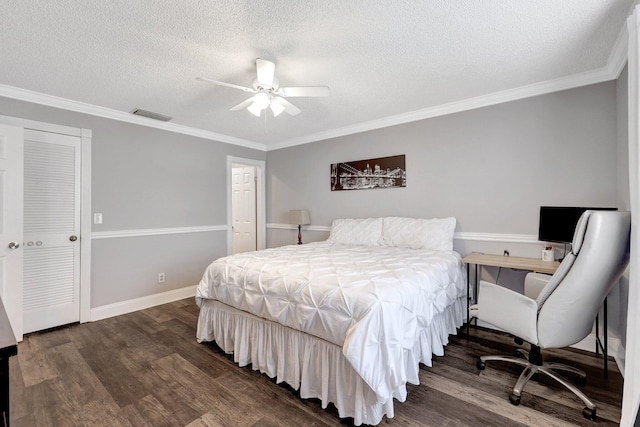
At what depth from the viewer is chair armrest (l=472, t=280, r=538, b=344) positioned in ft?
5.88

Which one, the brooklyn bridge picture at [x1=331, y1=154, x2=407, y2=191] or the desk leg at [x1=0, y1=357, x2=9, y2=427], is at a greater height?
the brooklyn bridge picture at [x1=331, y1=154, x2=407, y2=191]

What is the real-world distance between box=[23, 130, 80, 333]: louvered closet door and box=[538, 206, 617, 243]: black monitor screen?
15.6 ft

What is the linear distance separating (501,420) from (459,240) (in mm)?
1902

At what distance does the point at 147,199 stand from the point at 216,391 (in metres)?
2.70

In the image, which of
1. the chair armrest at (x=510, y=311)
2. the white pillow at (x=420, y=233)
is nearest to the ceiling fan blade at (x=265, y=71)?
the white pillow at (x=420, y=233)

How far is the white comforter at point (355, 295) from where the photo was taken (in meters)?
1.55

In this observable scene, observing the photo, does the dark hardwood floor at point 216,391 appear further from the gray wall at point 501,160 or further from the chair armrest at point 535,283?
the gray wall at point 501,160

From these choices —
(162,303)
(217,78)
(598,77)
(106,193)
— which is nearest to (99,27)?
(217,78)

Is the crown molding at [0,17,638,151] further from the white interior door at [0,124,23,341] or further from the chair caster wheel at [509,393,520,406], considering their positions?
the chair caster wheel at [509,393,520,406]

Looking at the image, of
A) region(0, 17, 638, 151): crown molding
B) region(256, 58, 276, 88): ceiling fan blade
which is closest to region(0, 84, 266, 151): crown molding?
region(0, 17, 638, 151): crown molding

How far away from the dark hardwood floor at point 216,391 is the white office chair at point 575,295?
17 centimetres

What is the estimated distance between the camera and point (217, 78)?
2.56 metres

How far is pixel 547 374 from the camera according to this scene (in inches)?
74.9

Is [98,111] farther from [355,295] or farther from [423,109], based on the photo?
[423,109]
